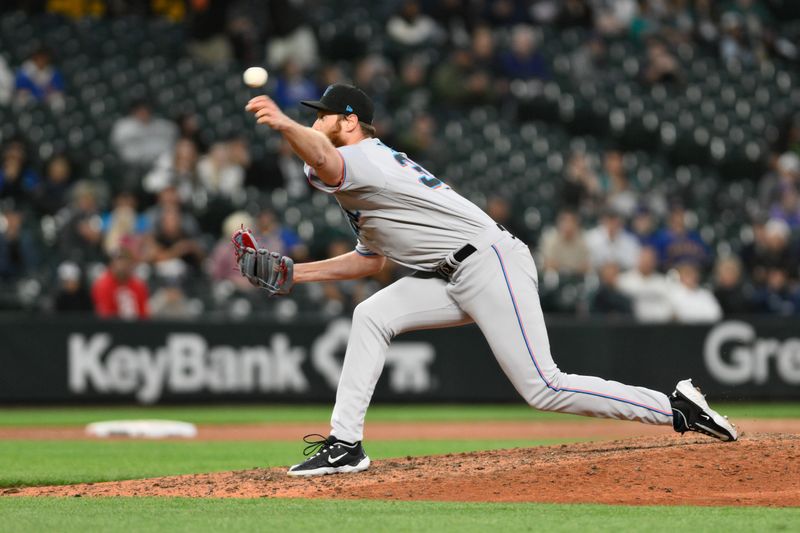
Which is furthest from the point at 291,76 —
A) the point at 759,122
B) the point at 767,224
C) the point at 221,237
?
the point at 759,122

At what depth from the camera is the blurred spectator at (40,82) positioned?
1372cm

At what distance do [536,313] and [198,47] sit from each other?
1041 centimetres

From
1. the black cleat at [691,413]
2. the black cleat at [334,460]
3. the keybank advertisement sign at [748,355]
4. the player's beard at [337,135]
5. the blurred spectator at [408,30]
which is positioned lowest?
the black cleat at [334,460]

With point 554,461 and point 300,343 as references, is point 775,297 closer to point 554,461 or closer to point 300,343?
point 300,343

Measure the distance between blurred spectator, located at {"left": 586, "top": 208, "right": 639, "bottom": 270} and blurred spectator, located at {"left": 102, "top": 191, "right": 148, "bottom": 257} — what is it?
16.1ft

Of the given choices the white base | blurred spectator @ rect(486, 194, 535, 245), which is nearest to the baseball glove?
the white base

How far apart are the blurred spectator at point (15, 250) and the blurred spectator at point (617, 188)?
6.71 metres

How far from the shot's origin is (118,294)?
12.1 meters

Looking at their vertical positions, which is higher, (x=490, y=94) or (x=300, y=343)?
(x=490, y=94)

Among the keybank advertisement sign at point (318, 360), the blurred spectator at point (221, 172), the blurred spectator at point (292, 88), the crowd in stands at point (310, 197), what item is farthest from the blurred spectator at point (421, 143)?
the keybank advertisement sign at point (318, 360)

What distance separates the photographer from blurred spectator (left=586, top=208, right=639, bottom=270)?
13992 mm

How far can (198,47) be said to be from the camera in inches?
607

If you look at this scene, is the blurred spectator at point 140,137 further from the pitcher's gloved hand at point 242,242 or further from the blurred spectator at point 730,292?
the pitcher's gloved hand at point 242,242

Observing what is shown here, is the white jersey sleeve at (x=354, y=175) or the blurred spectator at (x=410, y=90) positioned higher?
the blurred spectator at (x=410, y=90)
